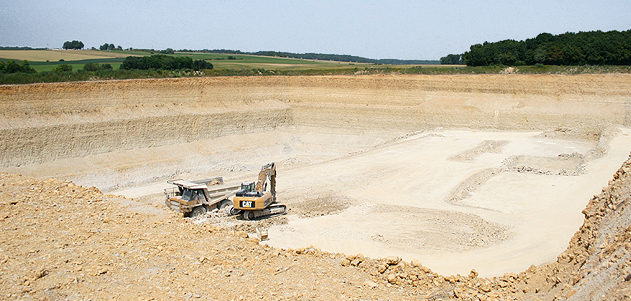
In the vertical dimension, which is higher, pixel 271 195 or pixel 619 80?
pixel 619 80

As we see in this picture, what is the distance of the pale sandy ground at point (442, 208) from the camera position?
50.3 ft

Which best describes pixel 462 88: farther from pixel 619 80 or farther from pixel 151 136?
pixel 151 136

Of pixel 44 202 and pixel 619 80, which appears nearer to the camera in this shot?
pixel 44 202

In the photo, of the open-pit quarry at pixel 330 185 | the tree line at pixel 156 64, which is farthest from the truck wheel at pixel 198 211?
the tree line at pixel 156 64

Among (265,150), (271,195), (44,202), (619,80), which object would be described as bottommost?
(265,150)

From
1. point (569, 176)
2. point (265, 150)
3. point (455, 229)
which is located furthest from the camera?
point (265, 150)

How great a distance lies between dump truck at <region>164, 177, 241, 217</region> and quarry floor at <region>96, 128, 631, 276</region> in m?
2.85

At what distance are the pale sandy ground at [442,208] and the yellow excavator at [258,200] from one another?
986mm

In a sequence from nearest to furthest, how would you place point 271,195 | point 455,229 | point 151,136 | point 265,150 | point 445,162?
point 455,229, point 271,195, point 445,162, point 151,136, point 265,150

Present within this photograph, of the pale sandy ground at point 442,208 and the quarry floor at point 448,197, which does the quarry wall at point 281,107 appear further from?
the pale sandy ground at point 442,208

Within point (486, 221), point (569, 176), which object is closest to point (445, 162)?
point (569, 176)

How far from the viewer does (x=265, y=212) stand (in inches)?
744

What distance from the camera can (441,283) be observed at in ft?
34.8

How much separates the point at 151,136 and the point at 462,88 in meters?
26.9
